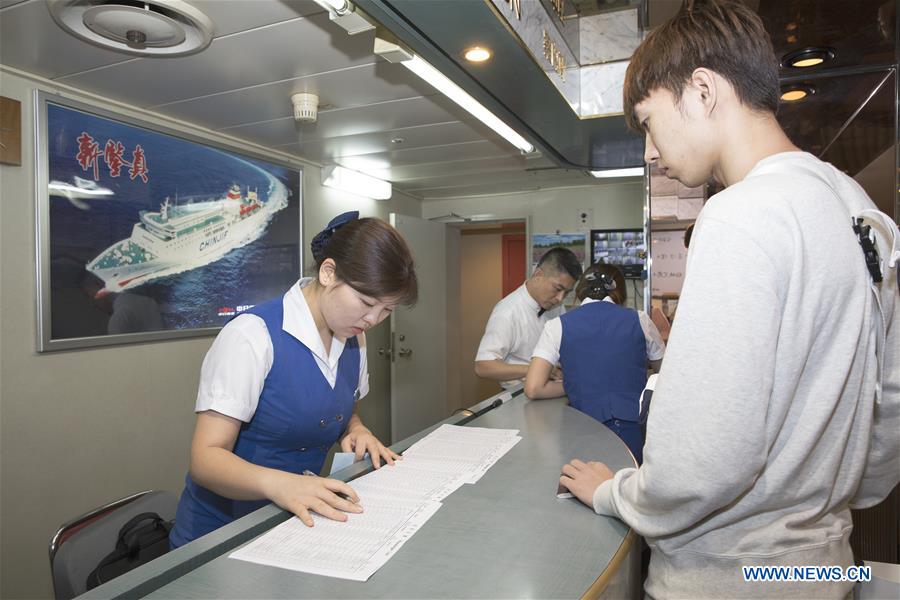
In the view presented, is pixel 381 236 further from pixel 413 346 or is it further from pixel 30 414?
pixel 413 346

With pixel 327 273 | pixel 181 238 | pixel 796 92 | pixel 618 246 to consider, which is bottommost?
pixel 327 273

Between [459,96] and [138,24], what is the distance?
1277 millimetres

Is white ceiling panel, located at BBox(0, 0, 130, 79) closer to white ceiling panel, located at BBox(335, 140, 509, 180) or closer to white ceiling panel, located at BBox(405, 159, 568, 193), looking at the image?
white ceiling panel, located at BBox(335, 140, 509, 180)

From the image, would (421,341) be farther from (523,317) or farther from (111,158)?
(111,158)

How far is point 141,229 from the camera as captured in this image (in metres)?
2.73

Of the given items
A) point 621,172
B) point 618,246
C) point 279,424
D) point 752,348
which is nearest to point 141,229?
→ point 279,424

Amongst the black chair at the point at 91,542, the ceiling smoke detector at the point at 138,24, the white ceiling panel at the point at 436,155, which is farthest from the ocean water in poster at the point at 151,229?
the black chair at the point at 91,542

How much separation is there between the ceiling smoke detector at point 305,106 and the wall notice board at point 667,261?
1.95 meters

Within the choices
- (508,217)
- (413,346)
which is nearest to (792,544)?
(413,346)

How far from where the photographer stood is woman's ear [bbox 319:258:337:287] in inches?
61.6

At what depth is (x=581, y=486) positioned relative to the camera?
1.10 metres

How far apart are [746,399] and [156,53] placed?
2.30m

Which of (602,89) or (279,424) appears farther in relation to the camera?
(602,89)

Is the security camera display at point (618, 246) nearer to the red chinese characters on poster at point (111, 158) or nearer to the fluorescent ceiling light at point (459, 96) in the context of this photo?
the fluorescent ceiling light at point (459, 96)
